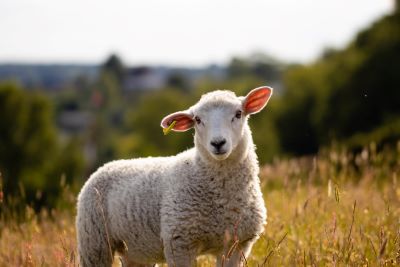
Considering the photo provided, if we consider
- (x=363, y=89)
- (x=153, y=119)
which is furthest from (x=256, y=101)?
(x=153, y=119)

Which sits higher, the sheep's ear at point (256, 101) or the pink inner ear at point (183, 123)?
the sheep's ear at point (256, 101)

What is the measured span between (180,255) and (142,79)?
14722 centimetres

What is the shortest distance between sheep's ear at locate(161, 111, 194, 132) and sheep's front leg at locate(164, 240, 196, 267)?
958mm

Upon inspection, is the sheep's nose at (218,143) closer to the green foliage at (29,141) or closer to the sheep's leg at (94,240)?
the sheep's leg at (94,240)

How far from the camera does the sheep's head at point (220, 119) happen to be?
4406mm

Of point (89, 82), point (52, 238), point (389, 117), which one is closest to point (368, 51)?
point (389, 117)

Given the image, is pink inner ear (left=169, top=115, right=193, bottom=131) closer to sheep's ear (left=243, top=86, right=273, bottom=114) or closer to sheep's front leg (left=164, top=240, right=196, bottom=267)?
sheep's ear (left=243, top=86, right=273, bottom=114)

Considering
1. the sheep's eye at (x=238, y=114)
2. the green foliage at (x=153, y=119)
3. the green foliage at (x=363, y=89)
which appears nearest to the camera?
the sheep's eye at (x=238, y=114)

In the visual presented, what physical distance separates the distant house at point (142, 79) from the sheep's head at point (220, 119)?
129576 millimetres

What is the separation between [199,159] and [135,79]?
143351 millimetres

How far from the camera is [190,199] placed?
4582mm

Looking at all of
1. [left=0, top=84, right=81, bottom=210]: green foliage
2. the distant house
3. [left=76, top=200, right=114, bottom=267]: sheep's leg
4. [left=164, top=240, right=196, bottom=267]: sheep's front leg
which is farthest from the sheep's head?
the distant house

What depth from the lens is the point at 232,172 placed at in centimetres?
472

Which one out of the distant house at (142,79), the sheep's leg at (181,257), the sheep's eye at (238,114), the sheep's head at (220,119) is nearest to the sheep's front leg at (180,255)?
the sheep's leg at (181,257)
